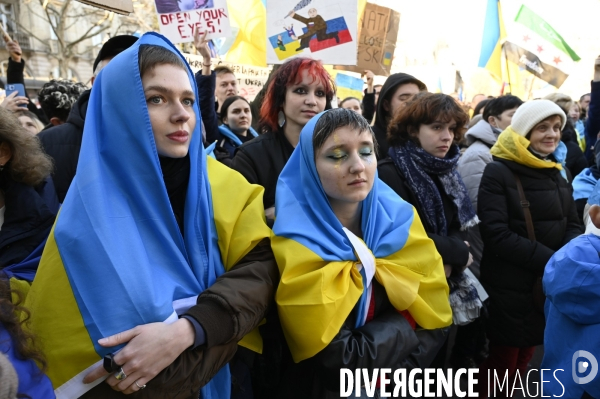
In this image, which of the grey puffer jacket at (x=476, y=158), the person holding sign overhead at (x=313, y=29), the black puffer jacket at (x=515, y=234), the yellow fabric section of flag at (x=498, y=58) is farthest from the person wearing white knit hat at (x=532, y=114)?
A: the yellow fabric section of flag at (x=498, y=58)

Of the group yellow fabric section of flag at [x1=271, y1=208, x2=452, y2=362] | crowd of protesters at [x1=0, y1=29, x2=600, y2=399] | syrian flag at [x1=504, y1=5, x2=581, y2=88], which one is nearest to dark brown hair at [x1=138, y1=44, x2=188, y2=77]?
crowd of protesters at [x1=0, y1=29, x2=600, y2=399]

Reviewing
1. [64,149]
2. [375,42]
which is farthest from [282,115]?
[375,42]

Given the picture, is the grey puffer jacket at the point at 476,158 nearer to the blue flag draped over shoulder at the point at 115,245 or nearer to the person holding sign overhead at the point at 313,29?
the person holding sign overhead at the point at 313,29

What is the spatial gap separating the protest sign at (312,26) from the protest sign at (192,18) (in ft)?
1.53

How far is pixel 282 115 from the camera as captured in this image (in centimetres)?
253

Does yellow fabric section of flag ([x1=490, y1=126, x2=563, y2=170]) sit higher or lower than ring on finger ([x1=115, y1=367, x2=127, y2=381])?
higher

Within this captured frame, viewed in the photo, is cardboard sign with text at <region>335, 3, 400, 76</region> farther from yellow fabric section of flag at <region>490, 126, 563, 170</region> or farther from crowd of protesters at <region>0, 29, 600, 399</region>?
crowd of protesters at <region>0, 29, 600, 399</region>

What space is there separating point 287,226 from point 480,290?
1401 mm

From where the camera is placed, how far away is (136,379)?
1242mm

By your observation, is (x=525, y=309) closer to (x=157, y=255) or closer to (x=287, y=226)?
(x=287, y=226)

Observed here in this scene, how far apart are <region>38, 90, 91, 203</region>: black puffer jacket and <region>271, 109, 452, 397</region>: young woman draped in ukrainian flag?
1324 millimetres

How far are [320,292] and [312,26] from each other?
3.43 metres

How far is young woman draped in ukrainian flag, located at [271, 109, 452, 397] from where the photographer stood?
1.58 meters

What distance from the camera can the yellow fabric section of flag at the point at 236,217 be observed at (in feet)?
5.20
